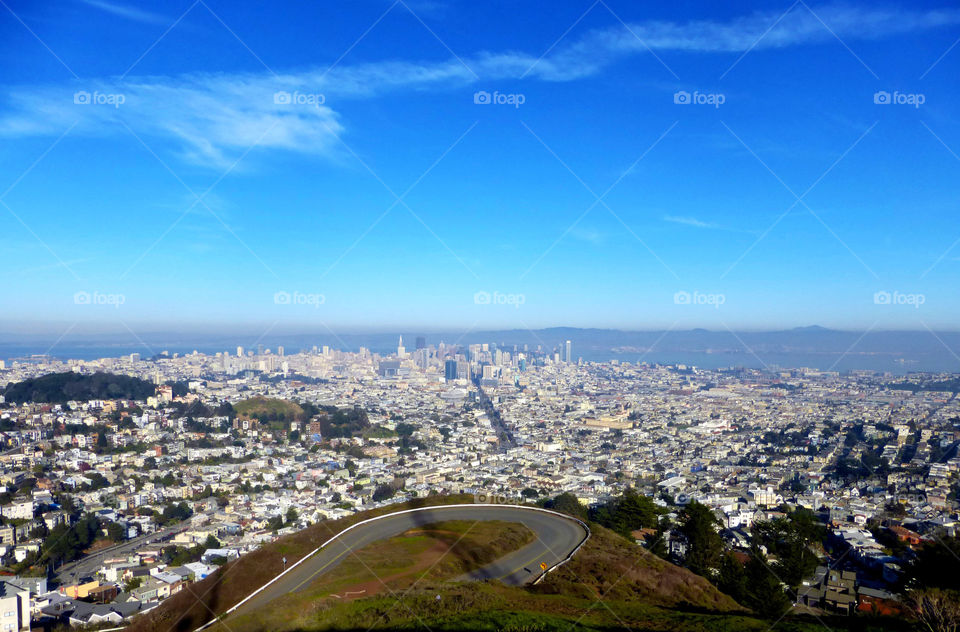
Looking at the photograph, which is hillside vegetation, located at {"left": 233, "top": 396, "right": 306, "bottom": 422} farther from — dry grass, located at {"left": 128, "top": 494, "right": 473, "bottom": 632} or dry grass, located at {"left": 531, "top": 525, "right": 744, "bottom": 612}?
dry grass, located at {"left": 531, "top": 525, "right": 744, "bottom": 612}

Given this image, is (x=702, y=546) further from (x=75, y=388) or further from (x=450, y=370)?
(x=75, y=388)

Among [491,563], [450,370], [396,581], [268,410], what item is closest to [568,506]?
[491,563]

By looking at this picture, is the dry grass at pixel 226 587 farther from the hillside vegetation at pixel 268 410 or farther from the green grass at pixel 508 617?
the hillside vegetation at pixel 268 410

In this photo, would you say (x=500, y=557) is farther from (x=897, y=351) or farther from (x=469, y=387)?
(x=897, y=351)

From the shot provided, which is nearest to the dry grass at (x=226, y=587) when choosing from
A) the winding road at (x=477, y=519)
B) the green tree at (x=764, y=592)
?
the winding road at (x=477, y=519)

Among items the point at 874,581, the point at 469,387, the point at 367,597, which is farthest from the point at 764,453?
the point at 367,597

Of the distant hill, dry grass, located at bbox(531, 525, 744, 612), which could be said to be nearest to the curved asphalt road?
dry grass, located at bbox(531, 525, 744, 612)

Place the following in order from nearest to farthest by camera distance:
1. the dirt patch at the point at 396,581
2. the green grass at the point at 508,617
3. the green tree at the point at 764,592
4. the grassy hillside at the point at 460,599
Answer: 1. the green grass at the point at 508,617
2. the grassy hillside at the point at 460,599
3. the dirt patch at the point at 396,581
4. the green tree at the point at 764,592
